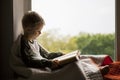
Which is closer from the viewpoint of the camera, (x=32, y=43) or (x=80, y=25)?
(x=32, y=43)

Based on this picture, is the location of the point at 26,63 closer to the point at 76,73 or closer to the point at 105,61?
the point at 76,73

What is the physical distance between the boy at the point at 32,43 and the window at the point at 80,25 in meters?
0.24

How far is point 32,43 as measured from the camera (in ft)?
4.74

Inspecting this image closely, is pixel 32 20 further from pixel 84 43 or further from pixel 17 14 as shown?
pixel 84 43

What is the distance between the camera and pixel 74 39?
1617mm

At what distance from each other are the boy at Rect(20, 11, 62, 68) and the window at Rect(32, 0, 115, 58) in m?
0.24

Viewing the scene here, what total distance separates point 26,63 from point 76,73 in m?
0.28

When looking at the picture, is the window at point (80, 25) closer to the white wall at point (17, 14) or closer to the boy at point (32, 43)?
the white wall at point (17, 14)

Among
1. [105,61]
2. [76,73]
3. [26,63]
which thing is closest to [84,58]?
[105,61]

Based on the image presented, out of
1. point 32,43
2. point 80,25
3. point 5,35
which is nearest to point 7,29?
point 5,35

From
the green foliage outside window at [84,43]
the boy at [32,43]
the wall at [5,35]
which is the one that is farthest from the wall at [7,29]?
the green foliage outside window at [84,43]

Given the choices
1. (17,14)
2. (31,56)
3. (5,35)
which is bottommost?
(31,56)

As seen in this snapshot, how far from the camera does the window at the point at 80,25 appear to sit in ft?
5.21

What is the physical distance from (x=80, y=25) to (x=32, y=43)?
0.35 meters
